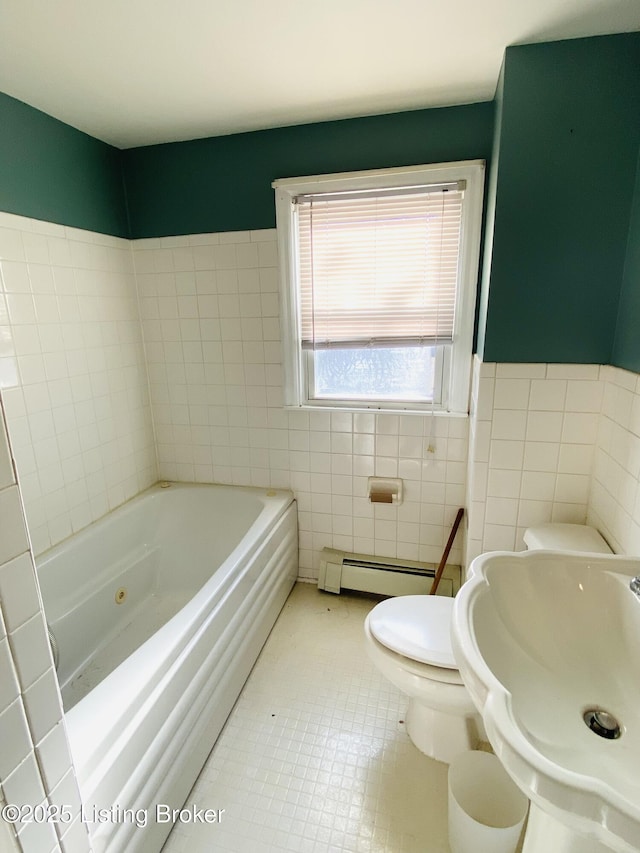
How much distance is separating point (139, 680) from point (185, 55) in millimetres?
1870

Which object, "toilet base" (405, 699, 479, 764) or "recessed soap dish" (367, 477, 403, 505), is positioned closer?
"toilet base" (405, 699, 479, 764)

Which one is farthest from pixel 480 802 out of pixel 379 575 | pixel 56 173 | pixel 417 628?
pixel 56 173

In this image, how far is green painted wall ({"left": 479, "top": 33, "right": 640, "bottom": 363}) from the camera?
1245 mm

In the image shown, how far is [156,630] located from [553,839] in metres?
1.62

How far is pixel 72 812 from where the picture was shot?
0.72m

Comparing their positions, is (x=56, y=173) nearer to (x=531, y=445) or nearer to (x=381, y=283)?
(x=381, y=283)

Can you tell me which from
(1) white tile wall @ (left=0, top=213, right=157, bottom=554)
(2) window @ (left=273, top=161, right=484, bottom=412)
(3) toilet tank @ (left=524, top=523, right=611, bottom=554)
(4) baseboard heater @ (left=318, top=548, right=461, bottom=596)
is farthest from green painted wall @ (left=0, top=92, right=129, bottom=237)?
(3) toilet tank @ (left=524, top=523, right=611, bottom=554)

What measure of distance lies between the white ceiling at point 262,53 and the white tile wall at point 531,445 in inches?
39.4

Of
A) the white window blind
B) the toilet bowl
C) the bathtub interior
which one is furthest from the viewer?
the white window blind

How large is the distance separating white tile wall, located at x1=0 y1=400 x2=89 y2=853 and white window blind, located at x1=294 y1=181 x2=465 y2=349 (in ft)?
5.12

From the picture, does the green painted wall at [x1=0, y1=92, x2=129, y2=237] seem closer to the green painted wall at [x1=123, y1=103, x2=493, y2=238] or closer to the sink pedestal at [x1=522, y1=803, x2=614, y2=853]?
the green painted wall at [x1=123, y1=103, x2=493, y2=238]

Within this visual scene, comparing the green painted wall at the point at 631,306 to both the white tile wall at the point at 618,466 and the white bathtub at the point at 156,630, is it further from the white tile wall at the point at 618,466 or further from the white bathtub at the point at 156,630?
the white bathtub at the point at 156,630

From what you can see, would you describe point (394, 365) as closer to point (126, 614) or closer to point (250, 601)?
point (250, 601)

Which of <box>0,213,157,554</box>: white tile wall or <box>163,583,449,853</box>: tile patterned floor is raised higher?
<box>0,213,157,554</box>: white tile wall
